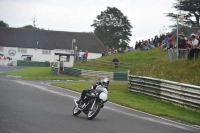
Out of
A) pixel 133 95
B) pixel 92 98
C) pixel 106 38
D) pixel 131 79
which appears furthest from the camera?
pixel 106 38

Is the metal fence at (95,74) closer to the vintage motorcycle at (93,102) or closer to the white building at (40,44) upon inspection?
the vintage motorcycle at (93,102)

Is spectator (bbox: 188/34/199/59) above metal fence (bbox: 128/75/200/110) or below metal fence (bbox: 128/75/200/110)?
above

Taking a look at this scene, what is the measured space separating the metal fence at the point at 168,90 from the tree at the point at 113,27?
83.1m

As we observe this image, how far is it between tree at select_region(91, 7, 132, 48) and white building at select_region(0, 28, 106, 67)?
15.9 m

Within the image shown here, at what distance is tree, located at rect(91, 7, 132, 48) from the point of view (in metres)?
111

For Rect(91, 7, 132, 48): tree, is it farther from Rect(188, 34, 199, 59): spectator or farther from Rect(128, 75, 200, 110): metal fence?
Rect(188, 34, 199, 59): spectator

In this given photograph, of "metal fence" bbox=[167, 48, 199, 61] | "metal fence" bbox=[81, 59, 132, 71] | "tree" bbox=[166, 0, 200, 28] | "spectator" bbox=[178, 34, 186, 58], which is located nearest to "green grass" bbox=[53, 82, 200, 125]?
"metal fence" bbox=[167, 48, 199, 61]

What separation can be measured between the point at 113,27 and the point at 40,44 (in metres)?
26.0

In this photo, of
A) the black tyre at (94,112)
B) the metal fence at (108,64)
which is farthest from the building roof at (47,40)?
the black tyre at (94,112)

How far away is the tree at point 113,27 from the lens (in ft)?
365

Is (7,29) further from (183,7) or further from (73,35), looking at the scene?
(183,7)

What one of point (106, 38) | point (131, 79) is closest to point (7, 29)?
point (106, 38)

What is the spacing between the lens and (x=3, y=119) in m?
12.2

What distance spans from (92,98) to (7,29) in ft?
278
